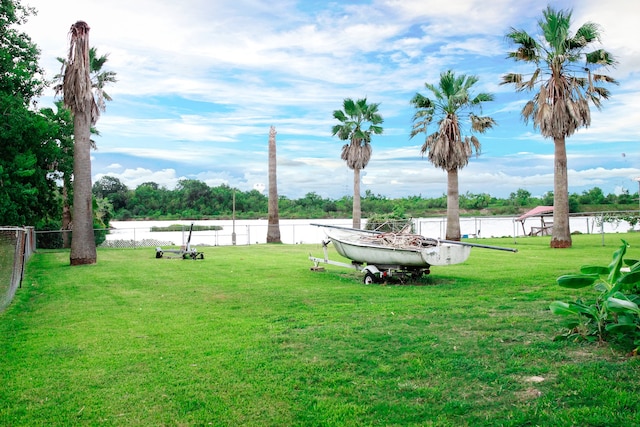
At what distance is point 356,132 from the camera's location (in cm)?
A: 3869

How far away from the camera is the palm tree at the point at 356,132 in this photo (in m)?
38.4

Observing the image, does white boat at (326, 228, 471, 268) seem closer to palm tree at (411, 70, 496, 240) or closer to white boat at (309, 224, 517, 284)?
white boat at (309, 224, 517, 284)

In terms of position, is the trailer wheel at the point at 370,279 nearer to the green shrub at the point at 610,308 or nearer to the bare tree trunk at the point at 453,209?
the green shrub at the point at 610,308

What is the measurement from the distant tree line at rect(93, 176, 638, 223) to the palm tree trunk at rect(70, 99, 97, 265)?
127 feet

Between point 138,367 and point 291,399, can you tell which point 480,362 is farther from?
point 138,367

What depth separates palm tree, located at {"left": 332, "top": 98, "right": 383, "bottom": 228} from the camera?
126ft

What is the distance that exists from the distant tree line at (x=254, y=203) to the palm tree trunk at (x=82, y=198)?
38.6 m

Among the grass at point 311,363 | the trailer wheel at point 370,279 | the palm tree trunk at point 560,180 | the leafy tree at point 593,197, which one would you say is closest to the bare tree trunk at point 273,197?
the palm tree trunk at point 560,180

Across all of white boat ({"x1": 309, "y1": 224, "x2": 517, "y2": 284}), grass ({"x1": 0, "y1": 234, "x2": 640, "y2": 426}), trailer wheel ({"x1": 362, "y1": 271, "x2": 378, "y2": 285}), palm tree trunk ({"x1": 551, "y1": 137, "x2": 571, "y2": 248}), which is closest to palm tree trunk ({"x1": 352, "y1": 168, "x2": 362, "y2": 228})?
palm tree trunk ({"x1": 551, "y1": 137, "x2": 571, "y2": 248})

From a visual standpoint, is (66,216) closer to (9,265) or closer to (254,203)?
(9,265)

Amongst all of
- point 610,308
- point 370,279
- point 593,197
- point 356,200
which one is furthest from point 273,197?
point 593,197

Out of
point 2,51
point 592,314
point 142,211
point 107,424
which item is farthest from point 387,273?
point 142,211

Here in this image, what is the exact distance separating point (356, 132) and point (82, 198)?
23.4m

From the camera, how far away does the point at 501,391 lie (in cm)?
450
